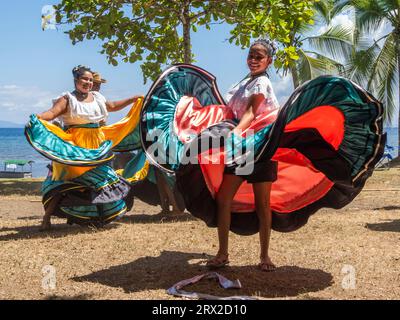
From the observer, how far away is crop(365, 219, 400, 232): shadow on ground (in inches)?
266

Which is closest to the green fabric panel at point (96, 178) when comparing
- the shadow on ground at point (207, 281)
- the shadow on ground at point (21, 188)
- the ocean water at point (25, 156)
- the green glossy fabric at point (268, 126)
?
the shadow on ground at point (207, 281)

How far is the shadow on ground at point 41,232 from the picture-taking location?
636cm

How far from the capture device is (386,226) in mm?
6945

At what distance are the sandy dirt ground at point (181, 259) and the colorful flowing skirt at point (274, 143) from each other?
0.53m

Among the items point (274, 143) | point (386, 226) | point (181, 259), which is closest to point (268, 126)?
point (274, 143)

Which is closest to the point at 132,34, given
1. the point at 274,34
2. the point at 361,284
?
the point at 274,34

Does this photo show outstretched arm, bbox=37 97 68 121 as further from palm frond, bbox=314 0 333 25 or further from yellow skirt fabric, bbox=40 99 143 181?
palm frond, bbox=314 0 333 25

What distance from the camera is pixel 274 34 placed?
33.4 ft

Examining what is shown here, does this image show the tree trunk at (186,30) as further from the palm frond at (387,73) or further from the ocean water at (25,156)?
the palm frond at (387,73)

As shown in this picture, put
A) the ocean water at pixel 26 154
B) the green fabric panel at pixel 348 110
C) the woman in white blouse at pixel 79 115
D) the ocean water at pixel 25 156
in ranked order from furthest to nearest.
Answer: the ocean water at pixel 25 156 < the ocean water at pixel 26 154 < the woman in white blouse at pixel 79 115 < the green fabric panel at pixel 348 110

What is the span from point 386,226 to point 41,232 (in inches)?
161

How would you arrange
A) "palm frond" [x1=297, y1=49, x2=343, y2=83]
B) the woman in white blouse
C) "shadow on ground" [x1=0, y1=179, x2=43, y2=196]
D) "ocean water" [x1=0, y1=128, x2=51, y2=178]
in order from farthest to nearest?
"ocean water" [x1=0, y1=128, x2=51, y2=178] < "palm frond" [x1=297, y1=49, x2=343, y2=83] < "shadow on ground" [x1=0, y1=179, x2=43, y2=196] < the woman in white blouse

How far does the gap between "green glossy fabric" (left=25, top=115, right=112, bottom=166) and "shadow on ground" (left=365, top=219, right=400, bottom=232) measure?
333 centimetres

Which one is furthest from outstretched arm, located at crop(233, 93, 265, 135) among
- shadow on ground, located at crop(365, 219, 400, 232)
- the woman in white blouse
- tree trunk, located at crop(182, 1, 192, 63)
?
tree trunk, located at crop(182, 1, 192, 63)
